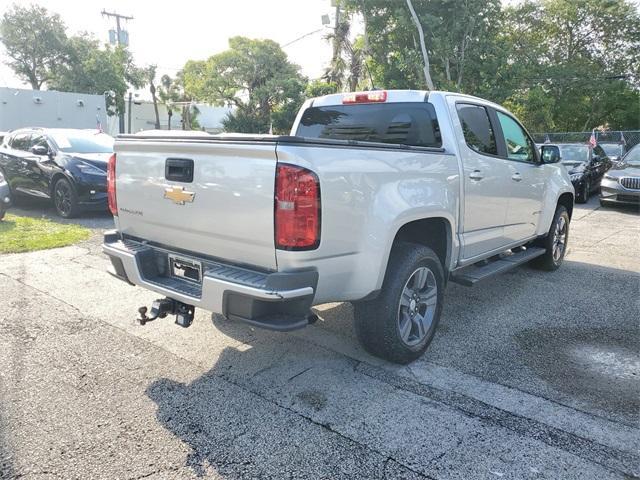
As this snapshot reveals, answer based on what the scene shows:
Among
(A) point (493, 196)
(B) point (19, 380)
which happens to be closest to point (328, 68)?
(A) point (493, 196)

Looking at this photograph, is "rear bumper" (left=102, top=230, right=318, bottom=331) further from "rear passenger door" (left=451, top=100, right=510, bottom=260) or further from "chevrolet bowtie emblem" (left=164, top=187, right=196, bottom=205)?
"rear passenger door" (left=451, top=100, right=510, bottom=260)

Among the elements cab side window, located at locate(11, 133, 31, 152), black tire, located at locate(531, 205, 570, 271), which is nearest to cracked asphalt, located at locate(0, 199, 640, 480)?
black tire, located at locate(531, 205, 570, 271)

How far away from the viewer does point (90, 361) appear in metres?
3.66

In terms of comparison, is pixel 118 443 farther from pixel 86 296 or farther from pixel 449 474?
pixel 86 296

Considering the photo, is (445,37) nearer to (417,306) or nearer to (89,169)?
(89,169)

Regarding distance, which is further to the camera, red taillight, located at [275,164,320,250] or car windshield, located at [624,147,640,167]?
car windshield, located at [624,147,640,167]

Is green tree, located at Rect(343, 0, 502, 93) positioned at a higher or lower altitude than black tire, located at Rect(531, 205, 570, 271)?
higher

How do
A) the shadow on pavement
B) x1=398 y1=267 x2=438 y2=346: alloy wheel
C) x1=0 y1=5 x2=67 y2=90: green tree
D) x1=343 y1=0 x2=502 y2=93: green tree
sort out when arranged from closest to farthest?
x1=398 y1=267 x2=438 y2=346: alloy wheel
the shadow on pavement
x1=343 y1=0 x2=502 y2=93: green tree
x1=0 y1=5 x2=67 y2=90: green tree

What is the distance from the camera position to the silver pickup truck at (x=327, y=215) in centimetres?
281

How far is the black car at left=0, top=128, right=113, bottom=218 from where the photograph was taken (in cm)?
909

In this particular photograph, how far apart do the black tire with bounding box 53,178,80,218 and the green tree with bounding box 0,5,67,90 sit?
33.9m

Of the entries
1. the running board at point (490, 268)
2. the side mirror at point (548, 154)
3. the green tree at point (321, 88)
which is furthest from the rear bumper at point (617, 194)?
the green tree at point (321, 88)

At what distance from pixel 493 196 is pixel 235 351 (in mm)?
2676

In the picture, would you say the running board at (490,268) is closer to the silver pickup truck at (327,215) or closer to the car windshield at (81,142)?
Answer: the silver pickup truck at (327,215)
